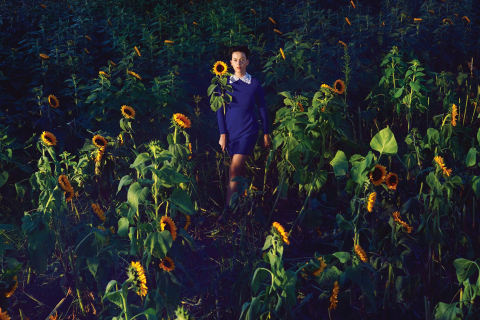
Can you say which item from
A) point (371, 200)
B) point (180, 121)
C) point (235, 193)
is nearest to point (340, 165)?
point (371, 200)

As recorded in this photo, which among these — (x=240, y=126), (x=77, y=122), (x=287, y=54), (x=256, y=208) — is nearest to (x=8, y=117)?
(x=77, y=122)

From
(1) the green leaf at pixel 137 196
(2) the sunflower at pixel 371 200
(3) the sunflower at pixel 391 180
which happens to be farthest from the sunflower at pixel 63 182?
(3) the sunflower at pixel 391 180

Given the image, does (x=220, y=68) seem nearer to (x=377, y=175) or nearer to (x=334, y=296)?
(x=377, y=175)

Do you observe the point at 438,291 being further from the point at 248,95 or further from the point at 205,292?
the point at 248,95

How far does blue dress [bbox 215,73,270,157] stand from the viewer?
3.86 metres

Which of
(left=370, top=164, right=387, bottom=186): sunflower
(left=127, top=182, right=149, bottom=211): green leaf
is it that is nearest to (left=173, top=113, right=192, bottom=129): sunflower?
(left=127, top=182, right=149, bottom=211): green leaf

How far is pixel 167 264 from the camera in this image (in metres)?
2.46

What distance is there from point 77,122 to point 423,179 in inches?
108

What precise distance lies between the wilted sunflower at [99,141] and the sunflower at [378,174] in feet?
5.67

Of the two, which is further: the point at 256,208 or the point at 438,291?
the point at 256,208

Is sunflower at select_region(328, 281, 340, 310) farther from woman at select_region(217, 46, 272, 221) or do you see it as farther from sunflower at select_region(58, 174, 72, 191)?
woman at select_region(217, 46, 272, 221)

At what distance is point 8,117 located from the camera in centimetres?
411

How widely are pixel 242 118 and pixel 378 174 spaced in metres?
1.45

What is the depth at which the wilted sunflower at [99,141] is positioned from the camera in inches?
129
